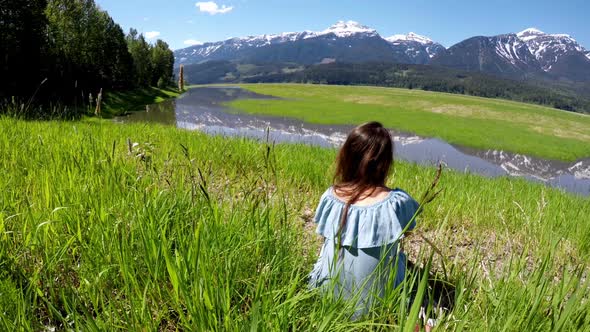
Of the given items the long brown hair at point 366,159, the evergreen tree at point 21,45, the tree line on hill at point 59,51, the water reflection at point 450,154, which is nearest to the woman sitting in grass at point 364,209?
the long brown hair at point 366,159

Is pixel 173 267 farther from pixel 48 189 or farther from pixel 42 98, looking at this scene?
pixel 42 98

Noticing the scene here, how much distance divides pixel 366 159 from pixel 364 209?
406 mm

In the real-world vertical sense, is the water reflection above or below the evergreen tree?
below

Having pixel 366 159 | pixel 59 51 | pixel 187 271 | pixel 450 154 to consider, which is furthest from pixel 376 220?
pixel 59 51

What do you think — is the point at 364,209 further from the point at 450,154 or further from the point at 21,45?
the point at 21,45

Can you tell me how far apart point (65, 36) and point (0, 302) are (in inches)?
1948

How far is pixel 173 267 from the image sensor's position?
159 centimetres

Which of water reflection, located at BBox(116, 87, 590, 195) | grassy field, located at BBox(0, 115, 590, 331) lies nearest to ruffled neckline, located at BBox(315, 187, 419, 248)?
grassy field, located at BBox(0, 115, 590, 331)

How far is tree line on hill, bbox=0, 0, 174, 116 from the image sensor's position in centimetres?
2823

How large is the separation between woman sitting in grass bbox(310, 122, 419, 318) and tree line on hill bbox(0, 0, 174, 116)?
9007mm

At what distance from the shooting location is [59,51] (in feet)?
125

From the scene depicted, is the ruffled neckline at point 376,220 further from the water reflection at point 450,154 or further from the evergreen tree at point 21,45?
the evergreen tree at point 21,45

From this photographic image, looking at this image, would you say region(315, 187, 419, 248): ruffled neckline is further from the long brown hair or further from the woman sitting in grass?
the long brown hair

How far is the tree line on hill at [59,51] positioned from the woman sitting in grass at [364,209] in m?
9.01
